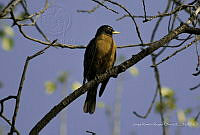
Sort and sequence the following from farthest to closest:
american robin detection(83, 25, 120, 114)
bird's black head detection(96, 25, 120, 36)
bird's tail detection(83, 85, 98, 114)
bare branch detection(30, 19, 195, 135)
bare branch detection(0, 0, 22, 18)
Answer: bird's black head detection(96, 25, 120, 36) < bird's tail detection(83, 85, 98, 114) < american robin detection(83, 25, 120, 114) < bare branch detection(30, 19, 195, 135) < bare branch detection(0, 0, 22, 18)

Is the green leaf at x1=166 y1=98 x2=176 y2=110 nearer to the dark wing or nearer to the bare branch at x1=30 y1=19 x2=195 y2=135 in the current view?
the bare branch at x1=30 y1=19 x2=195 y2=135

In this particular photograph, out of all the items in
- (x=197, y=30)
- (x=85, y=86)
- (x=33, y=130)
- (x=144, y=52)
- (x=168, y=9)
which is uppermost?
(x=168, y=9)

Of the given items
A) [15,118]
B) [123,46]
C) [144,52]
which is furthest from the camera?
[123,46]

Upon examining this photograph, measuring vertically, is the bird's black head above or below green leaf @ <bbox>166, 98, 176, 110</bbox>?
above

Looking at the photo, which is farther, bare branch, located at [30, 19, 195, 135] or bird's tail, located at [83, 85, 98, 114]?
bird's tail, located at [83, 85, 98, 114]

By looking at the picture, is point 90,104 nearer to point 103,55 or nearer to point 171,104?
point 103,55

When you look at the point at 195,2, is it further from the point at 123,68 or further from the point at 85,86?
the point at 85,86

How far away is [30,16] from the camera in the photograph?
2.48m

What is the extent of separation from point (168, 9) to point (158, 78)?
1.98 feet

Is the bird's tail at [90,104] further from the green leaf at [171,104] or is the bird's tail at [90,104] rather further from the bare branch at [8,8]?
the bare branch at [8,8]

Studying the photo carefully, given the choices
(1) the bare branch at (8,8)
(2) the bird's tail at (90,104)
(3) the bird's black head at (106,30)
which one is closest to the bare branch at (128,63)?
(1) the bare branch at (8,8)

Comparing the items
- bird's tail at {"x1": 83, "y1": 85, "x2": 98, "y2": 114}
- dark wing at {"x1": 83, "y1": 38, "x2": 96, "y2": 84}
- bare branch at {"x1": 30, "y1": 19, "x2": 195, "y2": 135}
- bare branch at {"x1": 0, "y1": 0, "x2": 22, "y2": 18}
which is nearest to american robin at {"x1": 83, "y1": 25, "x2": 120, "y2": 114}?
dark wing at {"x1": 83, "y1": 38, "x2": 96, "y2": 84}

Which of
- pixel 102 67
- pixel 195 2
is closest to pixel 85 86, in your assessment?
pixel 195 2

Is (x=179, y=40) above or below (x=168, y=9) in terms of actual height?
below
